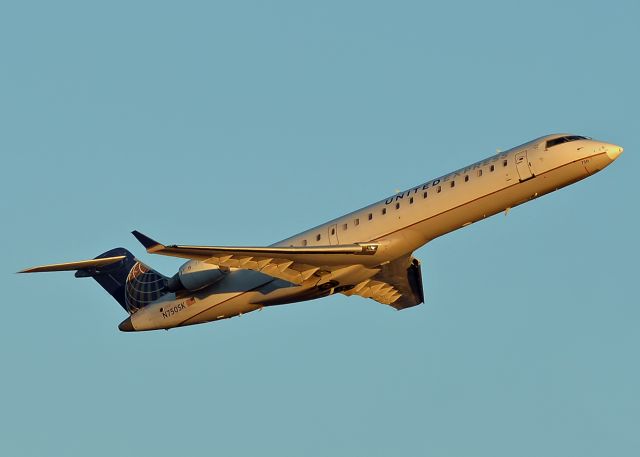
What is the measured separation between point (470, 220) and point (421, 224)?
1207mm

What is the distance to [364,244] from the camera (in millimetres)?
31141

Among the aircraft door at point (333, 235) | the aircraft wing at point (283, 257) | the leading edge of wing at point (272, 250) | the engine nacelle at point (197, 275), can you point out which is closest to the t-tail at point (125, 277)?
the engine nacelle at point (197, 275)

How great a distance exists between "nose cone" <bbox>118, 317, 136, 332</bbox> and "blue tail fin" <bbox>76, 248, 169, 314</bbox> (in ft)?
1.60

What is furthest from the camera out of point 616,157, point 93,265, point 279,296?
point 93,265

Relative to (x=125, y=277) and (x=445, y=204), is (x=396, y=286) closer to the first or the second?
(x=445, y=204)

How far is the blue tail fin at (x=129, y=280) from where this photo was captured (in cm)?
3578

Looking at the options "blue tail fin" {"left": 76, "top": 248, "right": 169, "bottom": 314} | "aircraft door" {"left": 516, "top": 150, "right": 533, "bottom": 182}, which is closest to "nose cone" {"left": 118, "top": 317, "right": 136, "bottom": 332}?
"blue tail fin" {"left": 76, "top": 248, "right": 169, "bottom": 314}

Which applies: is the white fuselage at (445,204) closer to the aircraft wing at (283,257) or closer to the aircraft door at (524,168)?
the aircraft door at (524,168)

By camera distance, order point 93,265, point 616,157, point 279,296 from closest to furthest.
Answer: point 616,157
point 279,296
point 93,265

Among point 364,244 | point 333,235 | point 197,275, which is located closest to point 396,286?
point 333,235

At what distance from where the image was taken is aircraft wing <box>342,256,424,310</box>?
34.0 metres

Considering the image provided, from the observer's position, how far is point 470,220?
101ft

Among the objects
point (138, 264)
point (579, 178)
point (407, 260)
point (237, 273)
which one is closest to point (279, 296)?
point (237, 273)

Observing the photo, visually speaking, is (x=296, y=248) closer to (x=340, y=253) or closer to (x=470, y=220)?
(x=340, y=253)
